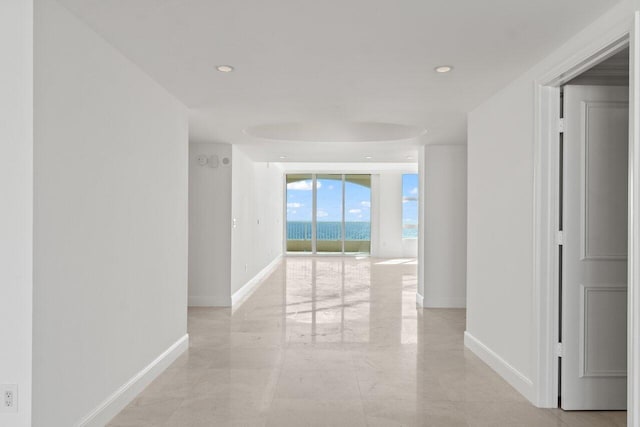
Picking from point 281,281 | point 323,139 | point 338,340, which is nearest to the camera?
point 338,340

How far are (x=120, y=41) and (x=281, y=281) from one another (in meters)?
6.85

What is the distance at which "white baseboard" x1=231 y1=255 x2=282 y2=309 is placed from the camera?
23.1 ft

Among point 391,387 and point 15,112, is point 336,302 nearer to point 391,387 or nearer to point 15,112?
point 391,387

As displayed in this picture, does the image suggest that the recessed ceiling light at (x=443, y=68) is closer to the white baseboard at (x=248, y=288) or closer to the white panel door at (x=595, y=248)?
the white panel door at (x=595, y=248)

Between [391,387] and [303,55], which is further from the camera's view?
[391,387]

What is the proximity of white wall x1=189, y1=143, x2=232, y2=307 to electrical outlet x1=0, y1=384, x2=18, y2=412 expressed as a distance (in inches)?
180

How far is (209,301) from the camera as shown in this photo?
22.3ft

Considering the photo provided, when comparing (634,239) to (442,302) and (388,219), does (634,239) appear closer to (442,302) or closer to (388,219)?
(442,302)

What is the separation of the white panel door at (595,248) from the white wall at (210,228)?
4645mm

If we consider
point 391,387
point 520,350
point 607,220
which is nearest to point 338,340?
point 391,387

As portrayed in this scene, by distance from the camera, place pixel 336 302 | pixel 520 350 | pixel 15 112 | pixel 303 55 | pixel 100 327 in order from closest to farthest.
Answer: pixel 15 112
pixel 100 327
pixel 303 55
pixel 520 350
pixel 336 302

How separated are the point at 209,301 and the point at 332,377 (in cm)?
338

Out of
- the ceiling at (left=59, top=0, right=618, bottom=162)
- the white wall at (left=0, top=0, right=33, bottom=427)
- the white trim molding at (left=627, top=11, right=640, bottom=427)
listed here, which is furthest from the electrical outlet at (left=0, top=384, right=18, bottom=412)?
the white trim molding at (left=627, top=11, right=640, bottom=427)

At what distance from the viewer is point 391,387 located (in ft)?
12.0
